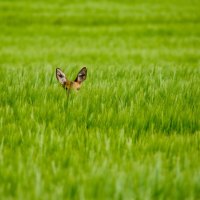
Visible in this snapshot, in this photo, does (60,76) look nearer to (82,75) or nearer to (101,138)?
(82,75)

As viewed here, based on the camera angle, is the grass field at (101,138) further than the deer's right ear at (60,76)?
No

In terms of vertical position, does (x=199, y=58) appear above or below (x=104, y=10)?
below

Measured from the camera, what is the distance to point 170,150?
200 centimetres

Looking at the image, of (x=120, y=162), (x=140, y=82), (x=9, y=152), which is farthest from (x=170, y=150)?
(x=140, y=82)

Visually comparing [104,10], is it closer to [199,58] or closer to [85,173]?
[199,58]

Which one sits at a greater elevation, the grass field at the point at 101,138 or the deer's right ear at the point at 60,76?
the deer's right ear at the point at 60,76

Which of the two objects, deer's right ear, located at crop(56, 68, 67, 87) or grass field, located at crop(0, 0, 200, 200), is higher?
deer's right ear, located at crop(56, 68, 67, 87)

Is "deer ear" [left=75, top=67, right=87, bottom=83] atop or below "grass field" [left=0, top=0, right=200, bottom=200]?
atop

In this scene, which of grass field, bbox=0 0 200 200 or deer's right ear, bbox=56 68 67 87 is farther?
deer's right ear, bbox=56 68 67 87

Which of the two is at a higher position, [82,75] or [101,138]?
[82,75]

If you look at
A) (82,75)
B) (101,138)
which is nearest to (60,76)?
(82,75)

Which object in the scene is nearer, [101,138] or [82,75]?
[101,138]

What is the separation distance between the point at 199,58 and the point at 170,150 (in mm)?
11324

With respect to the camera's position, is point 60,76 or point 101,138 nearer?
point 101,138
